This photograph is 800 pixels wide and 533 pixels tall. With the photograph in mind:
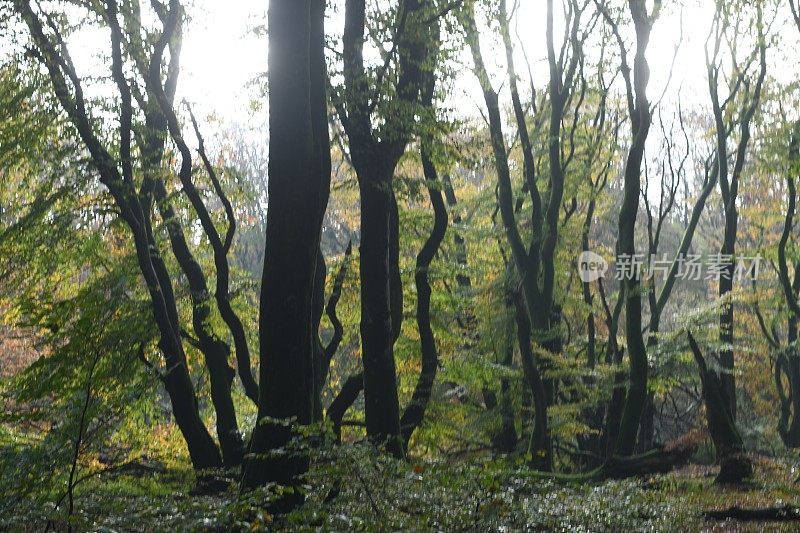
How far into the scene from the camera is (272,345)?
7148mm

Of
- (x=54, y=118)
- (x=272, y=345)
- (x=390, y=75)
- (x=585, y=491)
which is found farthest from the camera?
(x=54, y=118)

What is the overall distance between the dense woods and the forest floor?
38mm

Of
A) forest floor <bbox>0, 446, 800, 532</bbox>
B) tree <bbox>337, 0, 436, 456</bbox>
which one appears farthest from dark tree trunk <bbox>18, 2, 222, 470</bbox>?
tree <bbox>337, 0, 436, 456</bbox>

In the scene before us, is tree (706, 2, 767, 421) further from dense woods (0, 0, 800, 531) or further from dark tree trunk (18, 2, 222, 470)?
dark tree trunk (18, 2, 222, 470)

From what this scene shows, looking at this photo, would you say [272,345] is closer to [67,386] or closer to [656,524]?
[656,524]

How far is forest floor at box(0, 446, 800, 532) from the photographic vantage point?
528cm

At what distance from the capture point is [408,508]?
19.6 feet

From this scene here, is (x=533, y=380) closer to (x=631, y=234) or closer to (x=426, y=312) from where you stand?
(x=426, y=312)

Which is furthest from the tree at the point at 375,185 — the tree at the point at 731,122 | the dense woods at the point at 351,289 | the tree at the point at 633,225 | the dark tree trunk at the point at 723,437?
the tree at the point at 731,122

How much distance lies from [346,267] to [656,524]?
7.00 meters

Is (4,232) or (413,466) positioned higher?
(4,232)

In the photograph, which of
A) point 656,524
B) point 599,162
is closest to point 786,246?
point 599,162

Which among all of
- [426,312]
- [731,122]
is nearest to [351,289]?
[426,312]

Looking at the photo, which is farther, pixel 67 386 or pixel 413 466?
pixel 67 386
